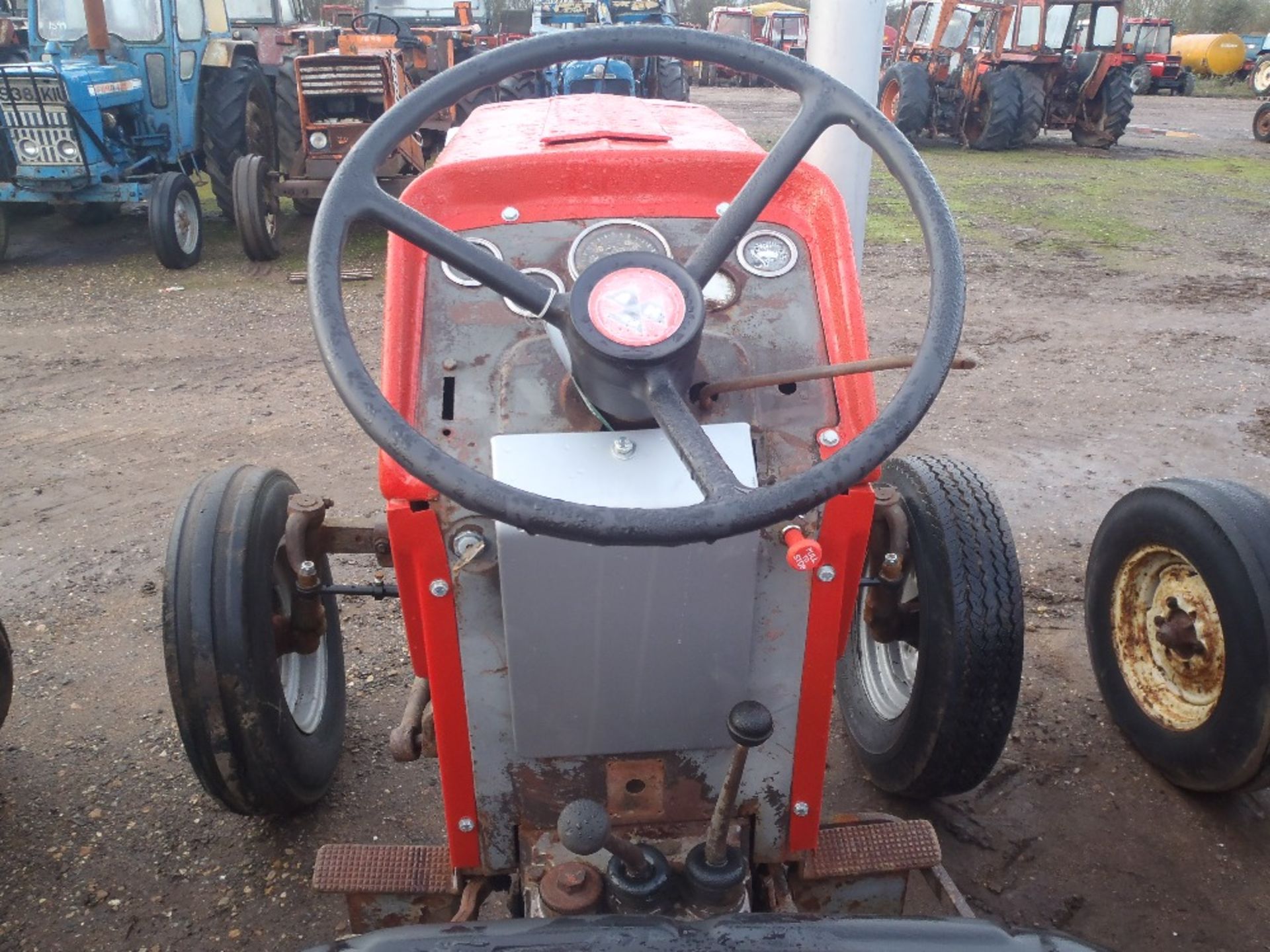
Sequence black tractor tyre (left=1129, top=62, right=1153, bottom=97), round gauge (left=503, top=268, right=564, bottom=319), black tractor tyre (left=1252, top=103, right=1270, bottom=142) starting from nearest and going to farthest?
round gauge (left=503, top=268, right=564, bottom=319) → black tractor tyre (left=1252, top=103, right=1270, bottom=142) → black tractor tyre (left=1129, top=62, right=1153, bottom=97)

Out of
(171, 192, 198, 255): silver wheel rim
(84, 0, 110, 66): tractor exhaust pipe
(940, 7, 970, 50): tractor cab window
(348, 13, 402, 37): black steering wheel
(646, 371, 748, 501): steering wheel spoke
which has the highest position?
(940, 7, 970, 50): tractor cab window

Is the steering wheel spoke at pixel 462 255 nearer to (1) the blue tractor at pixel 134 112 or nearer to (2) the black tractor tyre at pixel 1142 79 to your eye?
(1) the blue tractor at pixel 134 112

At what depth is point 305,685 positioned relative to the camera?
241 cm

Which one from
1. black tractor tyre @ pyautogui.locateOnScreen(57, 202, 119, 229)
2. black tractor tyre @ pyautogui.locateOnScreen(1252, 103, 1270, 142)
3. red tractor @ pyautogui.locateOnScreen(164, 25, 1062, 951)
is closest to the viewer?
red tractor @ pyautogui.locateOnScreen(164, 25, 1062, 951)

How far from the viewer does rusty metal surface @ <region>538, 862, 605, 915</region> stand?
1.40 metres

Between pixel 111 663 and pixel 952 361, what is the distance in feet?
8.43

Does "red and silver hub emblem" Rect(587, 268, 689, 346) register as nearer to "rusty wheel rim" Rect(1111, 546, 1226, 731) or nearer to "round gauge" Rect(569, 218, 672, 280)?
"round gauge" Rect(569, 218, 672, 280)

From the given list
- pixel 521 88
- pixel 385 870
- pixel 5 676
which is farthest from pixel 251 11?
pixel 385 870

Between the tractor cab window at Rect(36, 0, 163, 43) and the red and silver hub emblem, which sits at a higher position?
the tractor cab window at Rect(36, 0, 163, 43)

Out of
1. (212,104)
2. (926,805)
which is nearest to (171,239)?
(212,104)

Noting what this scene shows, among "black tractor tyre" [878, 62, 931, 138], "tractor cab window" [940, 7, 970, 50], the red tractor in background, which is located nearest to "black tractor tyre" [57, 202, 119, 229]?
"black tractor tyre" [878, 62, 931, 138]

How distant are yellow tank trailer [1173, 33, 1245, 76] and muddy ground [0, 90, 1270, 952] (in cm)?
2150

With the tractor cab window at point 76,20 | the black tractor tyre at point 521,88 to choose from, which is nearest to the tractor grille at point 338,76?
the tractor cab window at point 76,20

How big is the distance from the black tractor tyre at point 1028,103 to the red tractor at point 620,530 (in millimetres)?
12424
